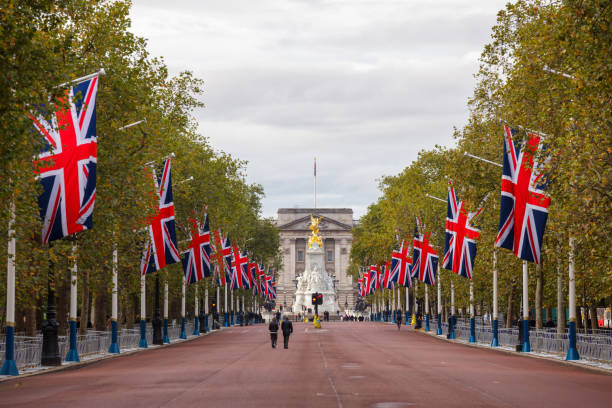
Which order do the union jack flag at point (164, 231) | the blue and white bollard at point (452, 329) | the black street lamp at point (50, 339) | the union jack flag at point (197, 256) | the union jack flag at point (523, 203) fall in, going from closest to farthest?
the union jack flag at point (523, 203) → the black street lamp at point (50, 339) → the union jack flag at point (164, 231) → the union jack flag at point (197, 256) → the blue and white bollard at point (452, 329)

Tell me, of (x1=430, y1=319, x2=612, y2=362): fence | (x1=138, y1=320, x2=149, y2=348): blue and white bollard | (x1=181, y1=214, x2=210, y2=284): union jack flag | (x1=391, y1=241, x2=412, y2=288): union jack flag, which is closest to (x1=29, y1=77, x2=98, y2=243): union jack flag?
(x1=430, y1=319, x2=612, y2=362): fence

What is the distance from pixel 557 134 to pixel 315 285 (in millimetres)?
105925

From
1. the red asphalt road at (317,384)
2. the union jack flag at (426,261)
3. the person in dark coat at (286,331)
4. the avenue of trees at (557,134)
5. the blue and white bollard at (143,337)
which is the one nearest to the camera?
the red asphalt road at (317,384)

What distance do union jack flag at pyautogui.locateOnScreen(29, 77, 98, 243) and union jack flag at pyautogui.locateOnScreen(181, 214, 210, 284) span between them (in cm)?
2888

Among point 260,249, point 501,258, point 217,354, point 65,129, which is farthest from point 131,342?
point 260,249

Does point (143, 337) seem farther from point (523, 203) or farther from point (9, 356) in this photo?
point (523, 203)

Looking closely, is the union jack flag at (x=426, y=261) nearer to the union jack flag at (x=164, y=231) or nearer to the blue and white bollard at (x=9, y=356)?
the union jack flag at (x=164, y=231)

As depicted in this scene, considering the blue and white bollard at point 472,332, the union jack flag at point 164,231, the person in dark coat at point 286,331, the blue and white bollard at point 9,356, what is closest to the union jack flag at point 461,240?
the person in dark coat at point 286,331

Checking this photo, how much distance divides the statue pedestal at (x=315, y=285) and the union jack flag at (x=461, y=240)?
93549mm

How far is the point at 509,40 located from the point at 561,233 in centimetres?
1366

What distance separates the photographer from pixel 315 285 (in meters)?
142

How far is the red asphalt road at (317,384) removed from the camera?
20359 millimetres

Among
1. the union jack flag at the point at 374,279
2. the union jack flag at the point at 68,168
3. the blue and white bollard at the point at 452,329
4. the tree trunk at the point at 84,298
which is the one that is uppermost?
the union jack flag at the point at 68,168

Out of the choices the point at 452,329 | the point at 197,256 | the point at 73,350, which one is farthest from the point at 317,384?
the point at 452,329
